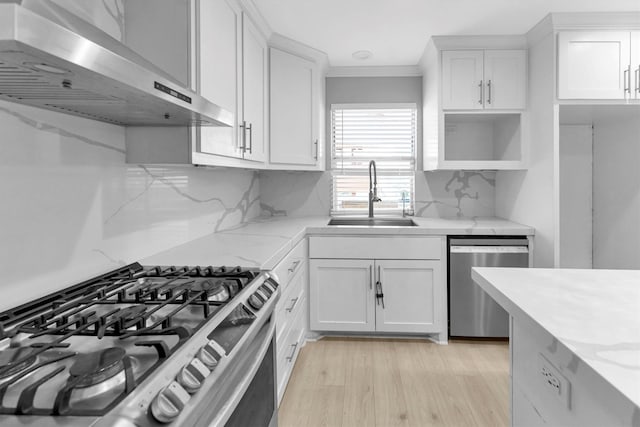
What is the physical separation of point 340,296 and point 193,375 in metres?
2.30

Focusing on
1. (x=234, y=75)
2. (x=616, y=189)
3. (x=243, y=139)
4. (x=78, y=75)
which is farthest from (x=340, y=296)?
(x=78, y=75)

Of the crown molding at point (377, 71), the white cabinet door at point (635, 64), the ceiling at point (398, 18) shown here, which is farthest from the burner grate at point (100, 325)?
the white cabinet door at point (635, 64)

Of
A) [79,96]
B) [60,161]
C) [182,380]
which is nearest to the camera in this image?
[182,380]

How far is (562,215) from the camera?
3.24 m

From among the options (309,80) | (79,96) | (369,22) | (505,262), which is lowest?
(505,262)

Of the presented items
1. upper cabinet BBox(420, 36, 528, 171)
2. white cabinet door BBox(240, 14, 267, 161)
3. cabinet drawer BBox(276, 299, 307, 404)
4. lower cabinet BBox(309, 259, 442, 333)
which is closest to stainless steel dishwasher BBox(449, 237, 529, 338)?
lower cabinet BBox(309, 259, 442, 333)

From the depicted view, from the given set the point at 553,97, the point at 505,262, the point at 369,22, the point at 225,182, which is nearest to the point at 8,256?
the point at 225,182

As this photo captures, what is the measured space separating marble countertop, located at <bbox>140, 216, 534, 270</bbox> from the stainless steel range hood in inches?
25.1

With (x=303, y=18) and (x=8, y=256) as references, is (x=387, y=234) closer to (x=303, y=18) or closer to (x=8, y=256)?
(x=303, y=18)

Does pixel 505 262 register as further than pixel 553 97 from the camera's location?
Yes

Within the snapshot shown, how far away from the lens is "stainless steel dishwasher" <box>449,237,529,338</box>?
2.87 metres

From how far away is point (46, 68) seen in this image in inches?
30.5

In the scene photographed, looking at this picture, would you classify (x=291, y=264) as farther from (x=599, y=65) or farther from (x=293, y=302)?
(x=599, y=65)

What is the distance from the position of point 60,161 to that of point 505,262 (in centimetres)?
277
